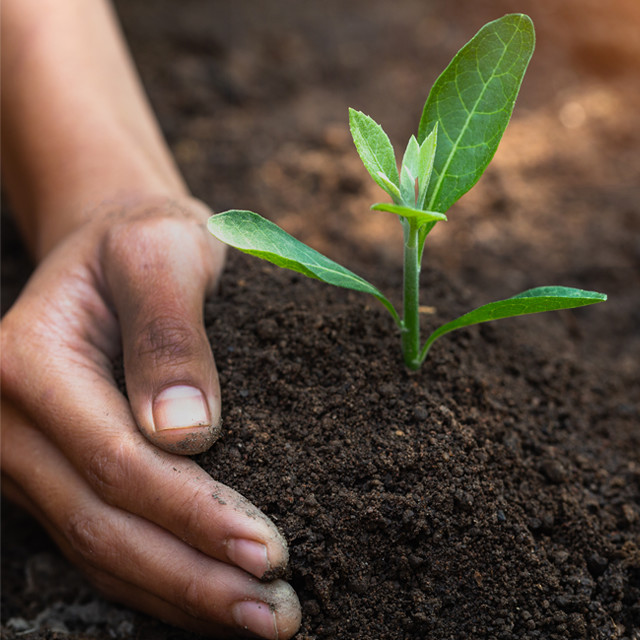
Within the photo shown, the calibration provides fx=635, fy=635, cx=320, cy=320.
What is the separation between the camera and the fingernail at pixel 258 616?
114 centimetres

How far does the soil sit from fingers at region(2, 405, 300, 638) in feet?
0.24

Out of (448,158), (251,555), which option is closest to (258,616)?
(251,555)

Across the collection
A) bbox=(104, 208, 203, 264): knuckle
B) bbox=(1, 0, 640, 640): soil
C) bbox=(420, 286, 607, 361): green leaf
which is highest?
bbox=(104, 208, 203, 264): knuckle

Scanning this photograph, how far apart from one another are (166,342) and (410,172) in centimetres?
59

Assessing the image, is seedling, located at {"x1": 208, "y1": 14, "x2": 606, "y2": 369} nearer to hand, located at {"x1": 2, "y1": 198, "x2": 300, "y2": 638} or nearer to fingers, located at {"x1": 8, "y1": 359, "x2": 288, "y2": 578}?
hand, located at {"x1": 2, "y1": 198, "x2": 300, "y2": 638}

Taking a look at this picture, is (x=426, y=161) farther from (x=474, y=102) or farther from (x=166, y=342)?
(x=166, y=342)

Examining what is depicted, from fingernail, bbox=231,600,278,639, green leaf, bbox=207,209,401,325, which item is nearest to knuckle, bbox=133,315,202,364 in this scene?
green leaf, bbox=207,209,401,325

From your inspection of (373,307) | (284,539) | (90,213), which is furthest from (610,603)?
(90,213)

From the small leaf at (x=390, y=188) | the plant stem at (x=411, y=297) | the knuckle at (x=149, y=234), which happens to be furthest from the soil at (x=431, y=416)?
the small leaf at (x=390, y=188)

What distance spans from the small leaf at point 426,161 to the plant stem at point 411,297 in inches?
2.9

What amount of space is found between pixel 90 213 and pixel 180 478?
0.89 metres

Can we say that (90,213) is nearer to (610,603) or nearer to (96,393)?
(96,393)

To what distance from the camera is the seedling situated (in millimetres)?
1174

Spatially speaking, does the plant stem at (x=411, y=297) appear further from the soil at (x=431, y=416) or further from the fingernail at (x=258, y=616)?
the fingernail at (x=258, y=616)
